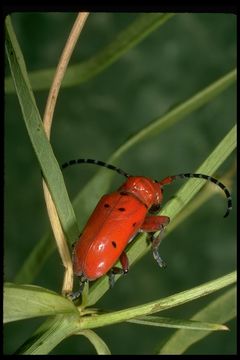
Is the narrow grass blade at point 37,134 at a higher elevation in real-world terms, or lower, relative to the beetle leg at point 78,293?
higher

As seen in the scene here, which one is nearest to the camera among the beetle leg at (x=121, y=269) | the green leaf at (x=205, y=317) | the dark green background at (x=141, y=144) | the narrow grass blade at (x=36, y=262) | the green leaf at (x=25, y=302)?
the green leaf at (x=25, y=302)

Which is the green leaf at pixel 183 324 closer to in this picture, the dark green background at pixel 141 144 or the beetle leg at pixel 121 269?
the beetle leg at pixel 121 269

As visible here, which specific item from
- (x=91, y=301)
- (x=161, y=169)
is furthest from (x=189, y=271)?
(x=91, y=301)

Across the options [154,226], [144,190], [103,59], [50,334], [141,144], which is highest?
[141,144]

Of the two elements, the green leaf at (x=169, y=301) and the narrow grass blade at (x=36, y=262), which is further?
the narrow grass blade at (x=36, y=262)

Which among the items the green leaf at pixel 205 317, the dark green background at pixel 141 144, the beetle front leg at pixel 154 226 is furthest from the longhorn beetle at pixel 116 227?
the dark green background at pixel 141 144

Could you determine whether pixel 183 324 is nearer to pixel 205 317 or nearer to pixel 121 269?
pixel 121 269

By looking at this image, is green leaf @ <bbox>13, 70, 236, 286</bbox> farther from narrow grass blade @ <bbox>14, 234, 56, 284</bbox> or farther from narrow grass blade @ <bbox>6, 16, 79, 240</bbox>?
narrow grass blade @ <bbox>6, 16, 79, 240</bbox>

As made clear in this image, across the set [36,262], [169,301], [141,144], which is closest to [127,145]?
[36,262]
